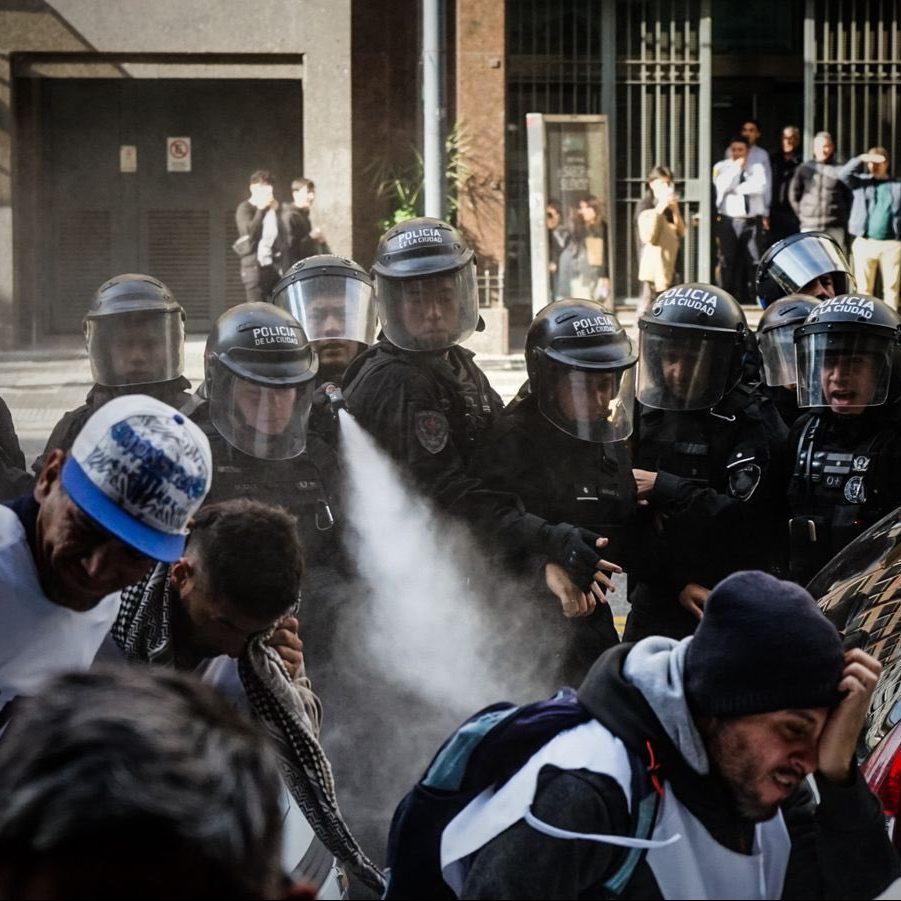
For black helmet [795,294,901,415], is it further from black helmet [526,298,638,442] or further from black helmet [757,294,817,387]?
black helmet [757,294,817,387]

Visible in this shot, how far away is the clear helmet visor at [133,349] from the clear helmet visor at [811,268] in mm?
2552

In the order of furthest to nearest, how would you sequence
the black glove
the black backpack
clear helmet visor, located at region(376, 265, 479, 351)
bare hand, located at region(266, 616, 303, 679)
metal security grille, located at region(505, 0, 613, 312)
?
metal security grille, located at region(505, 0, 613, 312) → clear helmet visor, located at region(376, 265, 479, 351) → the black glove → bare hand, located at region(266, 616, 303, 679) → the black backpack

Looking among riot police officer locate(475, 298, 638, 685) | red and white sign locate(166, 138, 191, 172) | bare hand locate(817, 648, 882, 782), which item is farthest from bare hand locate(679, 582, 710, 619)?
red and white sign locate(166, 138, 191, 172)

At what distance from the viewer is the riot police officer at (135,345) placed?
5.06 meters

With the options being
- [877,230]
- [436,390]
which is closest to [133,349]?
[436,390]

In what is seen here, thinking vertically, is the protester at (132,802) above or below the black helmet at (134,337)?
below

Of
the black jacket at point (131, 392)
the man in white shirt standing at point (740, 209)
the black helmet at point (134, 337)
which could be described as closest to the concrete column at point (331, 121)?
the man in white shirt standing at point (740, 209)

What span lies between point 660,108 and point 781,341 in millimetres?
11241

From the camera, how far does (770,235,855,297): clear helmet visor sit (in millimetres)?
6576

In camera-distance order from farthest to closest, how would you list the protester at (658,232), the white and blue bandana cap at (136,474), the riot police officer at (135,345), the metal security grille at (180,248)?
the metal security grille at (180,248)
the protester at (658,232)
the riot police officer at (135,345)
the white and blue bandana cap at (136,474)

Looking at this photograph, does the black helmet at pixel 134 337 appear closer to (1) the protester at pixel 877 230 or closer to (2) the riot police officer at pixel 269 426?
(2) the riot police officer at pixel 269 426

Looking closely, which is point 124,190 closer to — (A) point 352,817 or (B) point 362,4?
(B) point 362,4

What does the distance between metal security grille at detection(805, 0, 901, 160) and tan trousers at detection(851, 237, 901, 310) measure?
2082 mm

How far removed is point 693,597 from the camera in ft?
15.6
